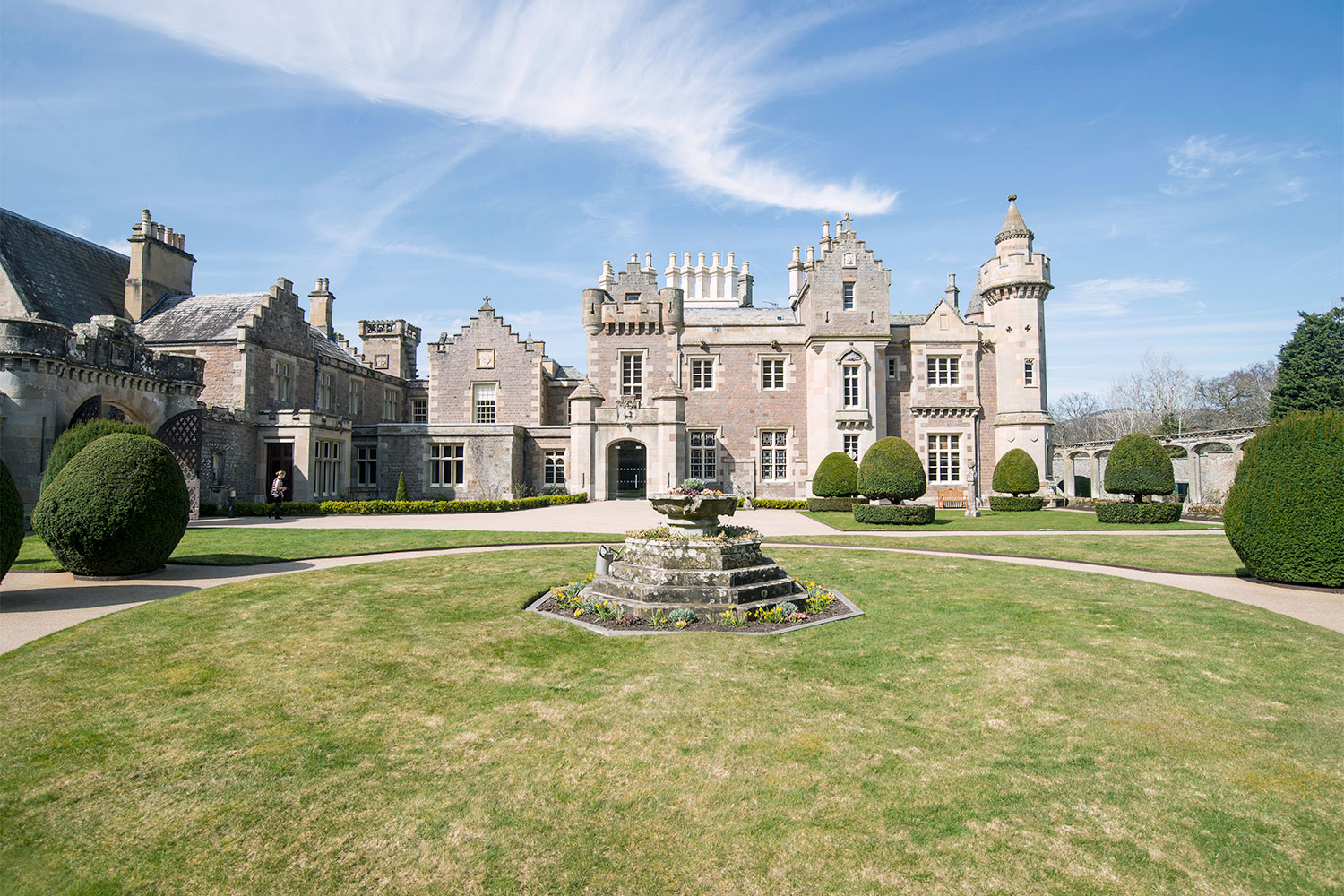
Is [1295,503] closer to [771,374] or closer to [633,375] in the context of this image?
[771,374]

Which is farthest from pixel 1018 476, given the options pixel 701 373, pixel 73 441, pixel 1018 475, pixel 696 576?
pixel 73 441

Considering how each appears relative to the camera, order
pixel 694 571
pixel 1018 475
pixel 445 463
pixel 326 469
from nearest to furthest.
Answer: pixel 694 571 < pixel 326 469 < pixel 1018 475 < pixel 445 463

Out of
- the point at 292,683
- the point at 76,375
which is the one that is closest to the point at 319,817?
the point at 292,683

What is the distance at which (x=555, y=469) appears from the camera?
1390 inches

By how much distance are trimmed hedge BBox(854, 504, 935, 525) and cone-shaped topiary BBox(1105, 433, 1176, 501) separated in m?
7.63

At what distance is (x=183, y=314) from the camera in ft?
102

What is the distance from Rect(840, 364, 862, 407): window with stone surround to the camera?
3547 centimetres

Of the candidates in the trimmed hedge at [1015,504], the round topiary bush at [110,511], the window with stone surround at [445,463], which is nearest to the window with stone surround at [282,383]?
the window with stone surround at [445,463]

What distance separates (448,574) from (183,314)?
89.7 ft

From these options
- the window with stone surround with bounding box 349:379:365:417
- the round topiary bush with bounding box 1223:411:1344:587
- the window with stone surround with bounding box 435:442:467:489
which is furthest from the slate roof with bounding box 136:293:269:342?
the round topiary bush with bounding box 1223:411:1344:587

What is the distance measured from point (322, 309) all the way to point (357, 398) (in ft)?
22.7

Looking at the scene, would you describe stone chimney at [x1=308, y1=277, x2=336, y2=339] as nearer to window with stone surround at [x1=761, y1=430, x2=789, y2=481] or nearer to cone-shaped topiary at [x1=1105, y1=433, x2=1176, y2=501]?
Answer: window with stone surround at [x1=761, y1=430, x2=789, y2=481]

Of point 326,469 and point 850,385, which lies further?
point 850,385

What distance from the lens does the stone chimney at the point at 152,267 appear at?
3089 cm
